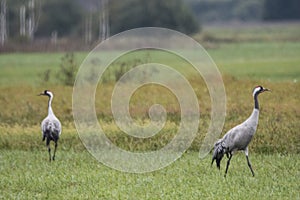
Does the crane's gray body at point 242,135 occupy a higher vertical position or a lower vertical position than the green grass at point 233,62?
higher

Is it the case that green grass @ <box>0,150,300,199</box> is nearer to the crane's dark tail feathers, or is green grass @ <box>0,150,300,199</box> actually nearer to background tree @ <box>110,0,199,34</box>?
the crane's dark tail feathers

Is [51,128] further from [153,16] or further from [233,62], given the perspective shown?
[153,16]

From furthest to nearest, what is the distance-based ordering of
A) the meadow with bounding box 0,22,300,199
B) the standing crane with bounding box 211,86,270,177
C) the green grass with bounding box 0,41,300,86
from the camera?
the green grass with bounding box 0,41,300,86, the standing crane with bounding box 211,86,270,177, the meadow with bounding box 0,22,300,199

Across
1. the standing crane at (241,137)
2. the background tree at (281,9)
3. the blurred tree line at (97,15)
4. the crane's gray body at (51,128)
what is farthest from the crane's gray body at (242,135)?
the background tree at (281,9)

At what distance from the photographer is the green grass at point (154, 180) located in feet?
38.1

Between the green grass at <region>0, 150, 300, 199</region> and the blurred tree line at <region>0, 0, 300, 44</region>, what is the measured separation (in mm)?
40293

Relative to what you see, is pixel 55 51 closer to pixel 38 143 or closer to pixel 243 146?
pixel 38 143

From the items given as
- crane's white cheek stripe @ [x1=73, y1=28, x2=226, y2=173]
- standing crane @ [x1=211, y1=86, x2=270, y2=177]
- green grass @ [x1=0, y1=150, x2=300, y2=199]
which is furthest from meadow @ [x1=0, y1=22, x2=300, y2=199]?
standing crane @ [x1=211, y1=86, x2=270, y2=177]

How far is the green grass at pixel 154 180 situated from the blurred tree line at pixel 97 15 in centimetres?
4029

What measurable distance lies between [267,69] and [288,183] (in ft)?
65.4

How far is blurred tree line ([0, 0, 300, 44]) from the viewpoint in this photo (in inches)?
2254

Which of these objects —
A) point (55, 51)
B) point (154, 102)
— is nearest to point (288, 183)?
point (154, 102)

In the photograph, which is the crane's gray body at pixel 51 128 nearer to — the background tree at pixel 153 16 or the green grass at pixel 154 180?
the green grass at pixel 154 180

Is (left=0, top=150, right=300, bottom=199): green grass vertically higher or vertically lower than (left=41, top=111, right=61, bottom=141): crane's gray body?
lower
